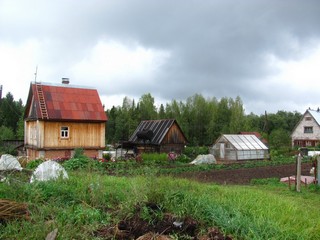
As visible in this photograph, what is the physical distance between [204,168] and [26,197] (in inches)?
629

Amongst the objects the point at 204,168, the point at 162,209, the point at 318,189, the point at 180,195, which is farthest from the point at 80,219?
the point at 204,168

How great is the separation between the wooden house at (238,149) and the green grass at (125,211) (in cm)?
2408

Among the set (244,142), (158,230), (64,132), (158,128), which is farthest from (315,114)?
(158,230)

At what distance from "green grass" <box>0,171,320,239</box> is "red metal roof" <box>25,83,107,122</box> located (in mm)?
17907

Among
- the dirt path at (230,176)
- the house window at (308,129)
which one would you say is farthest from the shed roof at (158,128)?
the house window at (308,129)

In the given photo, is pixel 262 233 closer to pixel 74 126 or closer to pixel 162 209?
pixel 162 209

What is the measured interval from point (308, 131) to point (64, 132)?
4118 centimetres

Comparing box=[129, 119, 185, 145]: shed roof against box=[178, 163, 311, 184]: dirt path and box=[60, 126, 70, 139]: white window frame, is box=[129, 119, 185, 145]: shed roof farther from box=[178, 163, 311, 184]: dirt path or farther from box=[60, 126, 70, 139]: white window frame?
box=[178, 163, 311, 184]: dirt path

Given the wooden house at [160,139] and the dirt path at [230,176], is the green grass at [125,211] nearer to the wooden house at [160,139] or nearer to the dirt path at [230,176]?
the dirt path at [230,176]

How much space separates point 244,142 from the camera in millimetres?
32000

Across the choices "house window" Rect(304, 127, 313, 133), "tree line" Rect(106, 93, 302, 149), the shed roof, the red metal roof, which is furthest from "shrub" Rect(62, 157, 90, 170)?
Result: "house window" Rect(304, 127, 313, 133)

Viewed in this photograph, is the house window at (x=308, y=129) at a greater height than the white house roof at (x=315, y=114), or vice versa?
the white house roof at (x=315, y=114)

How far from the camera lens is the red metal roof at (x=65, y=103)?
78.9 feet

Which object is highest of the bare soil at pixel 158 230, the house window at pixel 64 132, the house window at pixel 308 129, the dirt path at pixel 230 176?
the house window at pixel 308 129
